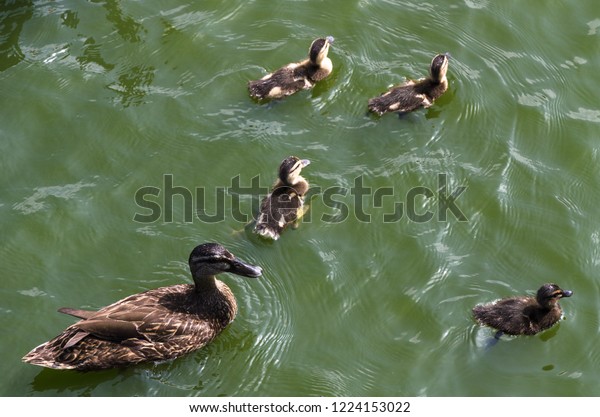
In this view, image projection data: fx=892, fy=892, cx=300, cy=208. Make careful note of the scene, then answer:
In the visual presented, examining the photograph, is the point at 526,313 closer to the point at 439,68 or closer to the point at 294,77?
the point at 439,68

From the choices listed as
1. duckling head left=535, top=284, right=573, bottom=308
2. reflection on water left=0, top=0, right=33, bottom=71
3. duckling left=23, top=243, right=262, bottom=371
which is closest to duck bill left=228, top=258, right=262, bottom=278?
duckling left=23, top=243, right=262, bottom=371

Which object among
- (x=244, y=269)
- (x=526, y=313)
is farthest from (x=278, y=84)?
(x=526, y=313)

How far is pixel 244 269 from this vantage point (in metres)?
5.98

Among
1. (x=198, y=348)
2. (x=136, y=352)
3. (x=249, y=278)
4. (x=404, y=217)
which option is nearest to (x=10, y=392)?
(x=136, y=352)

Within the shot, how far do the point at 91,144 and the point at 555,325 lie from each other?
12.2 feet

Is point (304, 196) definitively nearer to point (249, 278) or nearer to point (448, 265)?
point (249, 278)

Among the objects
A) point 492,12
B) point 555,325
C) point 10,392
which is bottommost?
point 555,325

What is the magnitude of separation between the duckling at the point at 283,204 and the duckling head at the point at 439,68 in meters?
1.40

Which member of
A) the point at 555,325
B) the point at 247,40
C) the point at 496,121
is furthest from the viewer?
the point at 247,40

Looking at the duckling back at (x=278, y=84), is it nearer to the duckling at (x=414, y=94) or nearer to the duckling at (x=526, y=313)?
the duckling at (x=414, y=94)

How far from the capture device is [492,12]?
26.3ft

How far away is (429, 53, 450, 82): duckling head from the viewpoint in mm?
7113

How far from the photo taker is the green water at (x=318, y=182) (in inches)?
231

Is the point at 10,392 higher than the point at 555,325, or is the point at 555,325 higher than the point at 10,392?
the point at 10,392
